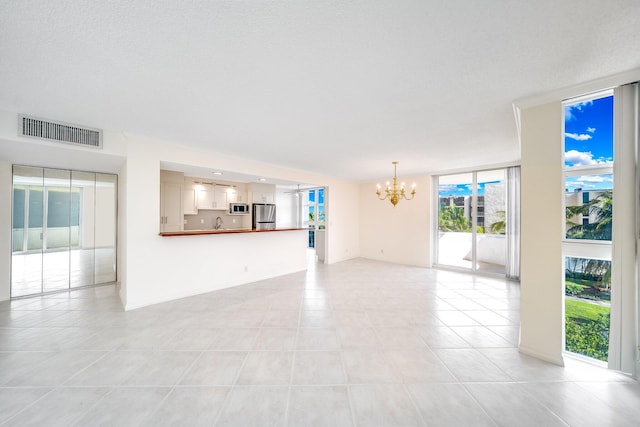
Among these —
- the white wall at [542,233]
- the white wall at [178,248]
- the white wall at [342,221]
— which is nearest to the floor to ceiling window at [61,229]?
the white wall at [178,248]

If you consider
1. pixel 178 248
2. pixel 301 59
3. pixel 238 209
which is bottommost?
pixel 178 248

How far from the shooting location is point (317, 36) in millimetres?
1461

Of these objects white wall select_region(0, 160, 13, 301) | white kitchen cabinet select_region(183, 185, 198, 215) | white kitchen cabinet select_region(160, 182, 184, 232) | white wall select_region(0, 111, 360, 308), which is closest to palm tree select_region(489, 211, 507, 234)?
white wall select_region(0, 111, 360, 308)

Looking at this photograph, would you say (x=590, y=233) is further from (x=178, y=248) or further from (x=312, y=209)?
(x=312, y=209)

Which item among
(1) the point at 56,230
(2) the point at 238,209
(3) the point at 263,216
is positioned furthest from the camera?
(3) the point at 263,216

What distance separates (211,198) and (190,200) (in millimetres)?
528

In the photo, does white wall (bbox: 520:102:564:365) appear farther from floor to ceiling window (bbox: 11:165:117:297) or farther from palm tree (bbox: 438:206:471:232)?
floor to ceiling window (bbox: 11:165:117:297)

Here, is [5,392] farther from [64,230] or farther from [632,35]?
[632,35]

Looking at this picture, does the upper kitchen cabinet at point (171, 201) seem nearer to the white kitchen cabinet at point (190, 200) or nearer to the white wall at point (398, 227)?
the white kitchen cabinet at point (190, 200)

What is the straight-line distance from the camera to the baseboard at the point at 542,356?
210 cm

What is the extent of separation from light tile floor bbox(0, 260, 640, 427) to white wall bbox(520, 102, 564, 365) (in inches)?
10.1

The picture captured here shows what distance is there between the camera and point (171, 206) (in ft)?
17.7

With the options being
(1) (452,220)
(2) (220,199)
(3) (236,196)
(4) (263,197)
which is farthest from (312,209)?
(1) (452,220)

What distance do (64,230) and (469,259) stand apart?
8.87 metres
